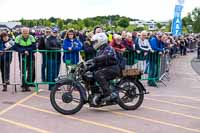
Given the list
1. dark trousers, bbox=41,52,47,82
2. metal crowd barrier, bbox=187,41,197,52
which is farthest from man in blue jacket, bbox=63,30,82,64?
metal crowd barrier, bbox=187,41,197,52


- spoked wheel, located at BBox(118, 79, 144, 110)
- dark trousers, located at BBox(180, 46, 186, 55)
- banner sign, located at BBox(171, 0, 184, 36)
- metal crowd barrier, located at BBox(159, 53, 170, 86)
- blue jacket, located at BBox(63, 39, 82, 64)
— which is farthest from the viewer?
dark trousers, located at BBox(180, 46, 186, 55)

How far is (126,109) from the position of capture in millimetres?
9609

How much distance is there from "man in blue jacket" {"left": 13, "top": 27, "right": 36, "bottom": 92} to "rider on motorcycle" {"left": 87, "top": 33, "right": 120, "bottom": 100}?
296 centimetres

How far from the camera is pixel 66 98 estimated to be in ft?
29.8

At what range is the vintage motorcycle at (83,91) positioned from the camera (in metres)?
9.05

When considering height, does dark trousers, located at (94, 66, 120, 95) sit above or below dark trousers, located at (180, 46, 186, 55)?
above

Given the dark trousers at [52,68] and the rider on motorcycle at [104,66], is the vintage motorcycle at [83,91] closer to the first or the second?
the rider on motorcycle at [104,66]

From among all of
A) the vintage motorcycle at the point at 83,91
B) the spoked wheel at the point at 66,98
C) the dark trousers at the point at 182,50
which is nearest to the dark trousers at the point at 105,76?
the vintage motorcycle at the point at 83,91

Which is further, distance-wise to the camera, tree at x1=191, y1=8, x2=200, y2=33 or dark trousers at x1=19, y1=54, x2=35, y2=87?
tree at x1=191, y1=8, x2=200, y2=33

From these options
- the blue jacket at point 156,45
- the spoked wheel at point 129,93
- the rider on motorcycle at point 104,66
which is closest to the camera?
the rider on motorcycle at point 104,66

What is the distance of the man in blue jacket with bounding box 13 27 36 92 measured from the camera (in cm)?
1168

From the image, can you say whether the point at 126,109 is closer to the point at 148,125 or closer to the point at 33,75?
the point at 148,125

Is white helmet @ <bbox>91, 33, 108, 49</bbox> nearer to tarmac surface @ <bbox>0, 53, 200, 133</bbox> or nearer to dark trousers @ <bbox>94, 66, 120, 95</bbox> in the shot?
dark trousers @ <bbox>94, 66, 120, 95</bbox>

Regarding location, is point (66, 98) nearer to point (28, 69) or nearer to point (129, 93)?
point (129, 93)
